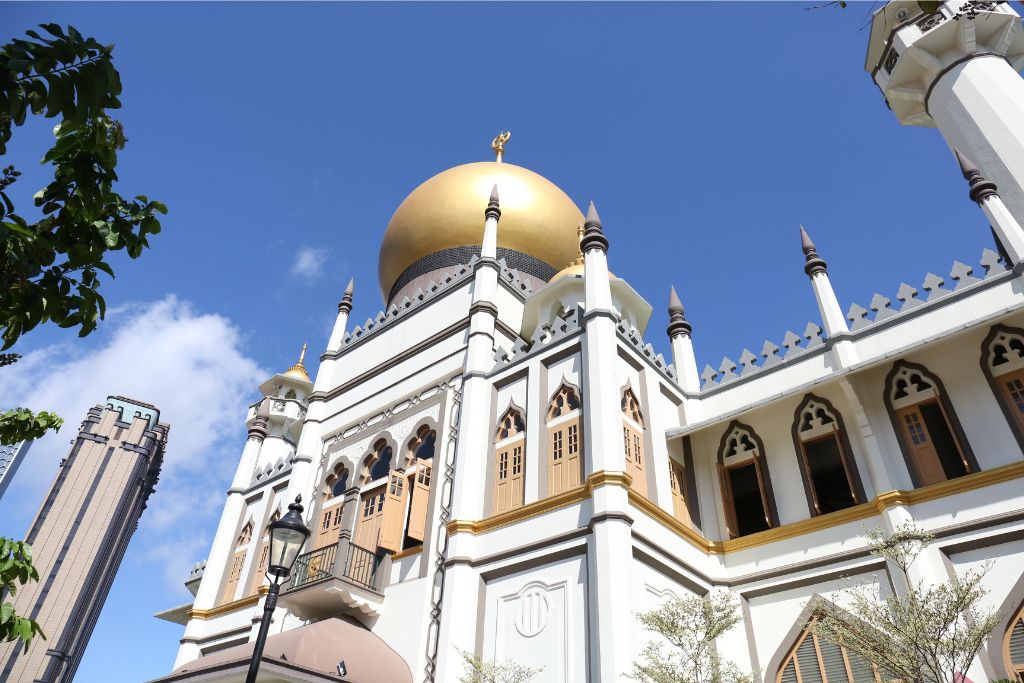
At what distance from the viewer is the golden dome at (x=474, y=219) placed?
1833cm

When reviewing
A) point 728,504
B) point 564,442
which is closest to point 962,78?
point 728,504

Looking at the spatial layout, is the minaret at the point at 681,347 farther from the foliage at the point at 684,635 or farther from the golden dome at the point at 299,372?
the golden dome at the point at 299,372

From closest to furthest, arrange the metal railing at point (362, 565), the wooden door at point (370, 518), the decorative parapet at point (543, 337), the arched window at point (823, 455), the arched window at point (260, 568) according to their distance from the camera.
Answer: the arched window at point (823, 455), the metal railing at point (362, 565), the wooden door at point (370, 518), the decorative parapet at point (543, 337), the arched window at point (260, 568)

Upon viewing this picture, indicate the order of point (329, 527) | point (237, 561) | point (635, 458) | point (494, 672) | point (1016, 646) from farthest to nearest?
point (237, 561) → point (329, 527) → point (635, 458) → point (494, 672) → point (1016, 646)

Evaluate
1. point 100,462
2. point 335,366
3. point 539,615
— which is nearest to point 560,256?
point 335,366

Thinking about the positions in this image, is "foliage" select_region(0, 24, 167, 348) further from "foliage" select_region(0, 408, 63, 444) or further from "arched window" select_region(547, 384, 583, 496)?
"arched window" select_region(547, 384, 583, 496)

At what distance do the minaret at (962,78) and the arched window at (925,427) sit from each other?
13.5ft

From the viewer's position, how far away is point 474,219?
18.3 metres

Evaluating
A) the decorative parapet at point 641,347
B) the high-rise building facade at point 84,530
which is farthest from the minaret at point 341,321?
the high-rise building facade at point 84,530

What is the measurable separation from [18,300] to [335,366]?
1348 cm

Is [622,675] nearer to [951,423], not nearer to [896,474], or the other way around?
[896,474]

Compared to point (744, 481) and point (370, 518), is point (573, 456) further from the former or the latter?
point (370, 518)

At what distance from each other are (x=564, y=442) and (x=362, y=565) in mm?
4089

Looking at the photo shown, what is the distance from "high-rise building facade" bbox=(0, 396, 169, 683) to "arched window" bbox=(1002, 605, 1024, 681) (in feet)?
205
